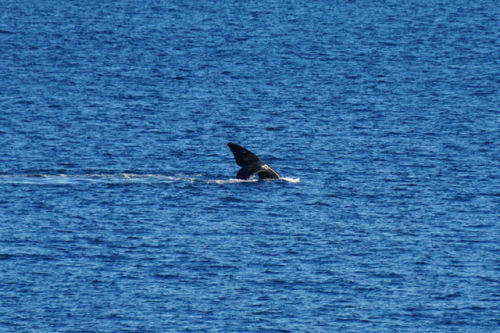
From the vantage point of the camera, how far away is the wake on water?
7994 cm

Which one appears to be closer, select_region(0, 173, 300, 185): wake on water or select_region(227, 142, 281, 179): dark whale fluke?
select_region(227, 142, 281, 179): dark whale fluke

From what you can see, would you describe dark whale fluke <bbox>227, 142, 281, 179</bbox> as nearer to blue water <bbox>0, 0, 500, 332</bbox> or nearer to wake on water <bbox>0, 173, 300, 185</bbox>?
blue water <bbox>0, 0, 500, 332</bbox>

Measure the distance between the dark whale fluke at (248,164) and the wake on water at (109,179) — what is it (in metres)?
1.12

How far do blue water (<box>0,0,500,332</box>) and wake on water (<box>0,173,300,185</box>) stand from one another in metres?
0.17

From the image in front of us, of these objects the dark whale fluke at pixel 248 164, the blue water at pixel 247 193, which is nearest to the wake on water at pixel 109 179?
the blue water at pixel 247 193

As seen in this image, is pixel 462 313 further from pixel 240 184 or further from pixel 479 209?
pixel 240 184

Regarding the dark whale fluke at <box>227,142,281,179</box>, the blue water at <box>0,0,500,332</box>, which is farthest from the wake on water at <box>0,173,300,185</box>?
the dark whale fluke at <box>227,142,281,179</box>

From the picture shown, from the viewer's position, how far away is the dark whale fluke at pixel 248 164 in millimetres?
78375

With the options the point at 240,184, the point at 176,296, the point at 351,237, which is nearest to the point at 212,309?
the point at 176,296

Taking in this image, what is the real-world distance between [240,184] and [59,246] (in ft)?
53.3

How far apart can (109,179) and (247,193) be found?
8495 millimetres

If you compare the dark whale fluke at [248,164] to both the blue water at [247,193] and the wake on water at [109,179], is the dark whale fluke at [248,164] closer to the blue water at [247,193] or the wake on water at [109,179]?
the blue water at [247,193]

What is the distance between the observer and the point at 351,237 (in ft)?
232

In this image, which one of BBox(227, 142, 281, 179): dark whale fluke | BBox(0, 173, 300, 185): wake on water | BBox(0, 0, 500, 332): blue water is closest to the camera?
BBox(0, 0, 500, 332): blue water
